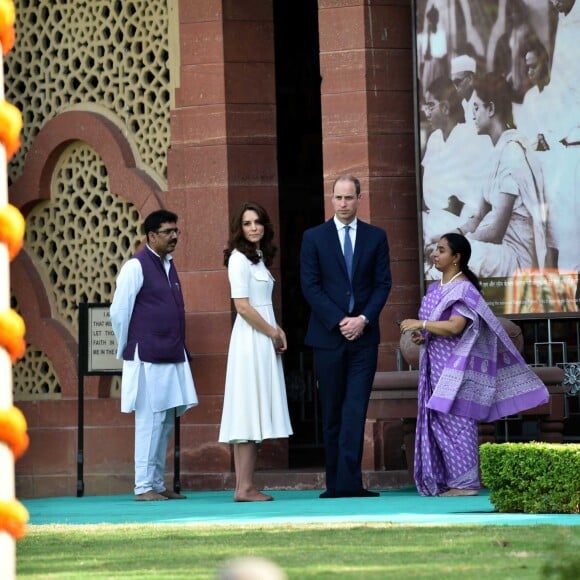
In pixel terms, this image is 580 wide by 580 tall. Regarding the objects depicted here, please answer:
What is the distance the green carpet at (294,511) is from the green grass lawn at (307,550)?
0.57 m

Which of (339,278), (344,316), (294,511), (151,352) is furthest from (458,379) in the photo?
(151,352)

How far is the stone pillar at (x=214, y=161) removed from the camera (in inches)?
531

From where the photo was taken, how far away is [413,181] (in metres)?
13.4

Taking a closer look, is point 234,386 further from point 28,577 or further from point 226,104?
point 28,577

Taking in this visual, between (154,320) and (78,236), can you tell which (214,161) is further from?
(154,320)

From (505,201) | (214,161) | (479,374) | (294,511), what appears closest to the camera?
(294,511)

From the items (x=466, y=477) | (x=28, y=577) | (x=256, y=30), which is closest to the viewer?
(x=28, y=577)

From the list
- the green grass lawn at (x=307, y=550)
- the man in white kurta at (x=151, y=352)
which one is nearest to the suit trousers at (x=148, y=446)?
the man in white kurta at (x=151, y=352)

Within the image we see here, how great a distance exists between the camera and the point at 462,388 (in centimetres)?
1112

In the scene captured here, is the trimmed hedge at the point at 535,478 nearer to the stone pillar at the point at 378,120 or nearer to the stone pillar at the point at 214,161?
the stone pillar at the point at 378,120

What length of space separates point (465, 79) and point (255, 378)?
3.37 meters

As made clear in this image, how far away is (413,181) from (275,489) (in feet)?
8.52

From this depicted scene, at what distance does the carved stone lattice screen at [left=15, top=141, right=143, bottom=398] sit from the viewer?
14.4 meters

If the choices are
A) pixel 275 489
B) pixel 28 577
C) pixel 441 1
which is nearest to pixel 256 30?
pixel 441 1
